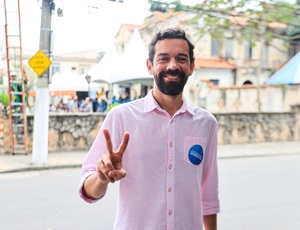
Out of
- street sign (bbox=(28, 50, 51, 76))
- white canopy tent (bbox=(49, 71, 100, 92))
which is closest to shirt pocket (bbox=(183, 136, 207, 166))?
street sign (bbox=(28, 50, 51, 76))

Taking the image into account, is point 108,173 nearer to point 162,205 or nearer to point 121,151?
point 121,151

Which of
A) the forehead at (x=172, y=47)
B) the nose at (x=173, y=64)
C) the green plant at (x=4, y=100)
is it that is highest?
the green plant at (x=4, y=100)

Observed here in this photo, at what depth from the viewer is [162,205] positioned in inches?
71.2

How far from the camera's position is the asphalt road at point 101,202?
5711 mm

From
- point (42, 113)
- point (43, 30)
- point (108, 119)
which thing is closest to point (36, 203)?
point (42, 113)

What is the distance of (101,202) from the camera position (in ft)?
22.5

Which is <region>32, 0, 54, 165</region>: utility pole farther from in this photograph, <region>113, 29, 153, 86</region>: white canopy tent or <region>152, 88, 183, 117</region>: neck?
<region>152, 88, 183, 117</region>: neck

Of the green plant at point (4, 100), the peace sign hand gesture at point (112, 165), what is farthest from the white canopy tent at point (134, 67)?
the peace sign hand gesture at point (112, 165)

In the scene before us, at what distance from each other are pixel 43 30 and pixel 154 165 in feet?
28.6

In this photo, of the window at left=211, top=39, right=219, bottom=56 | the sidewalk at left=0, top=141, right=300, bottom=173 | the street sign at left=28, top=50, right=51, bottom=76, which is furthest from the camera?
the window at left=211, top=39, right=219, bottom=56

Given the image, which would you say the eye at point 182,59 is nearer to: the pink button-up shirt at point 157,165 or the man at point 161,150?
the man at point 161,150

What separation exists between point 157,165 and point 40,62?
836 cm

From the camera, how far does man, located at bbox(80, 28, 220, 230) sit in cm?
181

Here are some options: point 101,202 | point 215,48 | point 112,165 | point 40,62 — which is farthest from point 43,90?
point 215,48
